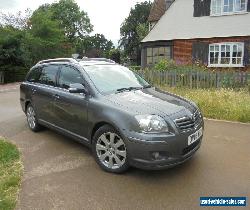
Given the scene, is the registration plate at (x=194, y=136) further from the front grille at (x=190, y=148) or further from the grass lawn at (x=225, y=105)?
the grass lawn at (x=225, y=105)

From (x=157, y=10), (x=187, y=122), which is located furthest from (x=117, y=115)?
(x=157, y=10)

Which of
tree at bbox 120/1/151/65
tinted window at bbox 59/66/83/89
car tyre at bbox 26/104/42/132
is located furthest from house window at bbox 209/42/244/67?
tree at bbox 120/1/151/65

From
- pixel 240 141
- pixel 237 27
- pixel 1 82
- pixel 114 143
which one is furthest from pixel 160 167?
pixel 1 82

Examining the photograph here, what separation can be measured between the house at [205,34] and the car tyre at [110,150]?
56.3ft

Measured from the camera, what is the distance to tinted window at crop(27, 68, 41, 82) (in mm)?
7572

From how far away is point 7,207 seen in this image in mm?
4090

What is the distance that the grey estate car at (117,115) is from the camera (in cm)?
458

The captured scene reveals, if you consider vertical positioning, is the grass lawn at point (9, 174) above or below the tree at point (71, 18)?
below

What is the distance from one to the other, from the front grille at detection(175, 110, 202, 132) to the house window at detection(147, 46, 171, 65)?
19086mm

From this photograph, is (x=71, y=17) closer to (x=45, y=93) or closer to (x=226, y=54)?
(x=226, y=54)

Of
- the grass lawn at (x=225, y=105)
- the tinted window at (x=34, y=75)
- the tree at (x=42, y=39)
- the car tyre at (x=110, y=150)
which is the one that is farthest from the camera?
the tree at (x=42, y=39)

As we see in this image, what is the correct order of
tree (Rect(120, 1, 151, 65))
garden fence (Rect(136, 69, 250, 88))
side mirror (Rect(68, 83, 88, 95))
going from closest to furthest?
side mirror (Rect(68, 83, 88, 95))
garden fence (Rect(136, 69, 250, 88))
tree (Rect(120, 1, 151, 65))

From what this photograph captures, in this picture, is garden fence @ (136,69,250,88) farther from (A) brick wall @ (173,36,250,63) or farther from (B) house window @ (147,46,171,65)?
A: (B) house window @ (147,46,171,65)

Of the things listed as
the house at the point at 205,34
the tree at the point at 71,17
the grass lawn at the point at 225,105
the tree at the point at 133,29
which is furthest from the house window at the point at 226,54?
the tree at the point at 71,17
